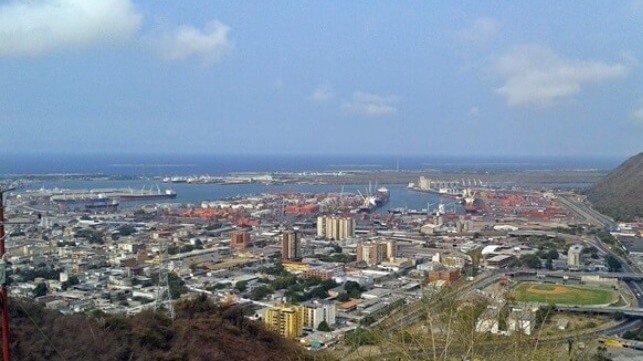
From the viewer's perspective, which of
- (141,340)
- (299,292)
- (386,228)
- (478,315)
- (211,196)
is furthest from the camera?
(211,196)

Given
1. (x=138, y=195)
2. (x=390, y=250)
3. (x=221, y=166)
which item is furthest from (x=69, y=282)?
(x=221, y=166)

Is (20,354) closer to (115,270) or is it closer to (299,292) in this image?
(299,292)

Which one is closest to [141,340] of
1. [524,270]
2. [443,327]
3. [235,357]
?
[235,357]

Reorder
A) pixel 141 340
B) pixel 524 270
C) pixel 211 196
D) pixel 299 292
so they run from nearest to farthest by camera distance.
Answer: pixel 141 340 < pixel 299 292 < pixel 524 270 < pixel 211 196

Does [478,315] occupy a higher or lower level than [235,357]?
higher

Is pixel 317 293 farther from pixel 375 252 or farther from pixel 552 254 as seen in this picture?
pixel 552 254

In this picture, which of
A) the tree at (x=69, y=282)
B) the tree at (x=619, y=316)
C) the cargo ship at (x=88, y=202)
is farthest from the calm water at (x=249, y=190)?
the tree at (x=619, y=316)
